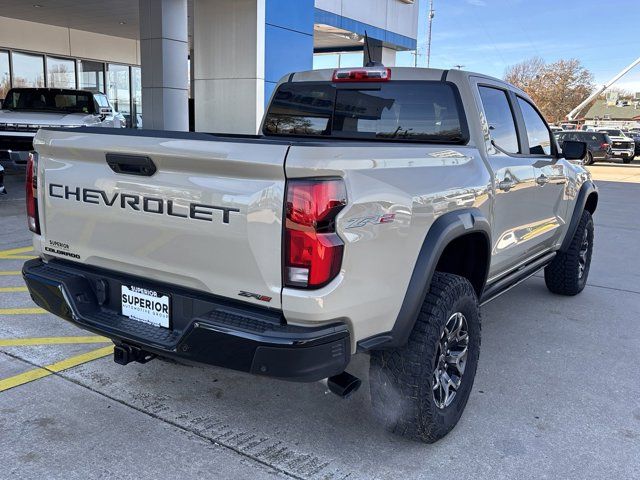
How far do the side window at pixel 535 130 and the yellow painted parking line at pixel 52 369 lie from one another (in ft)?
11.5

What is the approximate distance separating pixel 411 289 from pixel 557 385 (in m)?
1.72

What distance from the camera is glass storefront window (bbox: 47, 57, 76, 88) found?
66.1ft

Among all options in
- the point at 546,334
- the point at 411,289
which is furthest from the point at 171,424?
the point at 546,334

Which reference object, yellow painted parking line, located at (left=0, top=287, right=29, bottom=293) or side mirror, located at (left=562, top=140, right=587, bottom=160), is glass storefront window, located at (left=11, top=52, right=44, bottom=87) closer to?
yellow painted parking line, located at (left=0, top=287, right=29, bottom=293)

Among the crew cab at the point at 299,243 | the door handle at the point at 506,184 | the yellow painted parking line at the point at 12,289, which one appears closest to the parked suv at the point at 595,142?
the door handle at the point at 506,184

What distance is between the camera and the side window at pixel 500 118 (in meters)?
3.92

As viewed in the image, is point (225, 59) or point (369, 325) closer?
point (369, 325)

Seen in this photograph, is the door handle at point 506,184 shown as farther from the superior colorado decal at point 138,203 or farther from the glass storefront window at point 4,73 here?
the glass storefront window at point 4,73

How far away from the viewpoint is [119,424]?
318 centimetres

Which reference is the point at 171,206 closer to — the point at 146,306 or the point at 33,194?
the point at 146,306

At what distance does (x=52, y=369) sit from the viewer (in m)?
3.80

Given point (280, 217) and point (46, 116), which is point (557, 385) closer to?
point (280, 217)

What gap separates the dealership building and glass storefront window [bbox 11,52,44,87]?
33 mm

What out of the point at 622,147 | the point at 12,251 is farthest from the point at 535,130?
the point at 622,147
